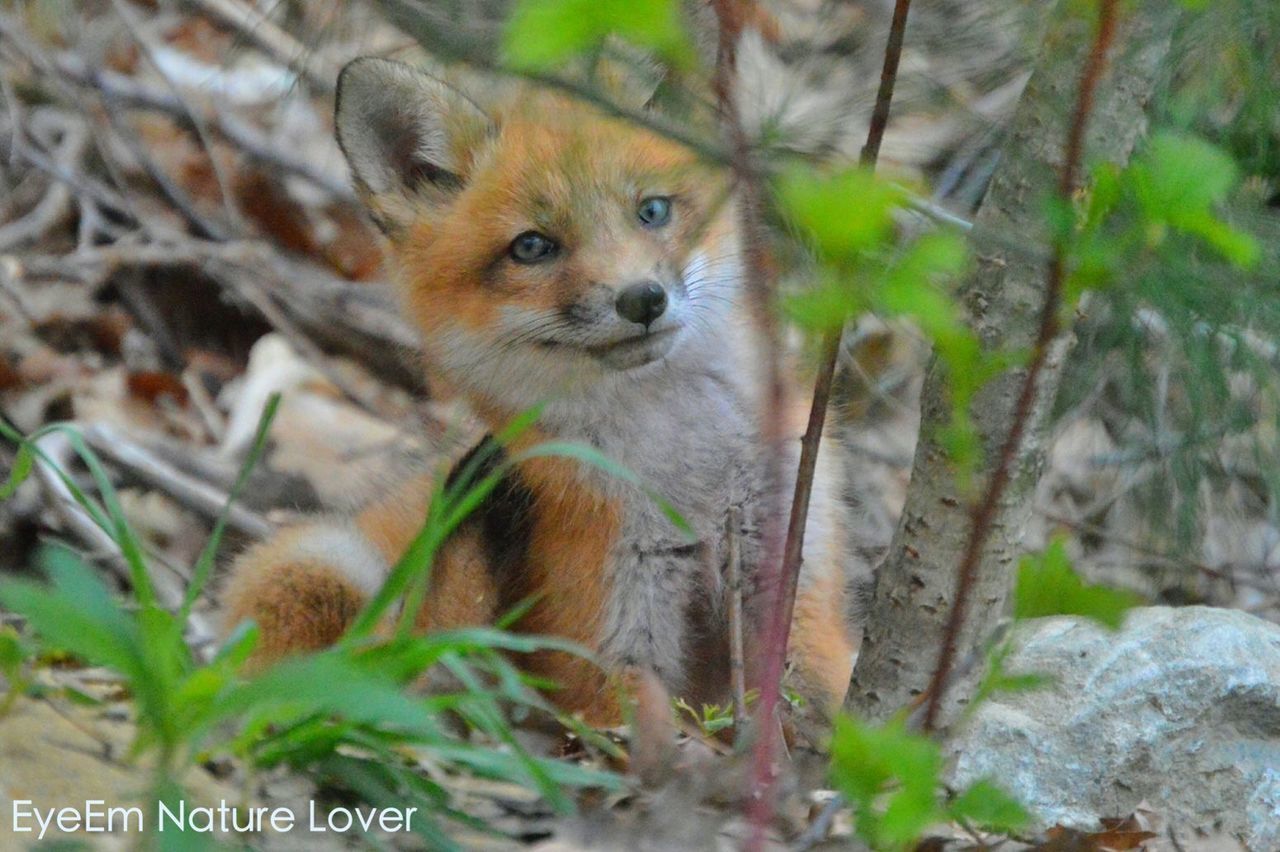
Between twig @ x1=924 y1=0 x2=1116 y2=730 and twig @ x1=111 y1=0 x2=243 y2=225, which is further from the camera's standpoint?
twig @ x1=111 y1=0 x2=243 y2=225

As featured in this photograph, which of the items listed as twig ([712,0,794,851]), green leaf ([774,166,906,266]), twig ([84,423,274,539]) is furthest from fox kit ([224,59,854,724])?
green leaf ([774,166,906,266])

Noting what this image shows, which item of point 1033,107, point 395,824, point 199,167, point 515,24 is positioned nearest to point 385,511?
point 395,824

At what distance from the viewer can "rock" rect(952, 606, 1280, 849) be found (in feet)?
10.1

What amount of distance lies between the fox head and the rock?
135 centimetres

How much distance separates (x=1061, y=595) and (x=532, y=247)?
94.2 inches

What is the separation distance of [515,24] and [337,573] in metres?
2.89

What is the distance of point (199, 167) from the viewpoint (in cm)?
809

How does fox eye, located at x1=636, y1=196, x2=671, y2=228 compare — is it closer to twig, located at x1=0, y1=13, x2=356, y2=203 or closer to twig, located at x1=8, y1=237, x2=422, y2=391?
twig, located at x1=8, y1=237, x2=422, y2=391

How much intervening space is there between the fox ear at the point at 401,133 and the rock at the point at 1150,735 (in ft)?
7.66

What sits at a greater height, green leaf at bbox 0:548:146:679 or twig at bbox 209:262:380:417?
green leaf at bbox 0:548:146:679

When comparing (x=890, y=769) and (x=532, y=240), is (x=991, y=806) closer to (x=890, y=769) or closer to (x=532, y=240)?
(x=890, y=769)

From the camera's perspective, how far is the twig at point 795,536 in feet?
7.27

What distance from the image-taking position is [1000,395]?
297cm

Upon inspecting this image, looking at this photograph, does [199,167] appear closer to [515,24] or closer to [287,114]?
[287,114]
